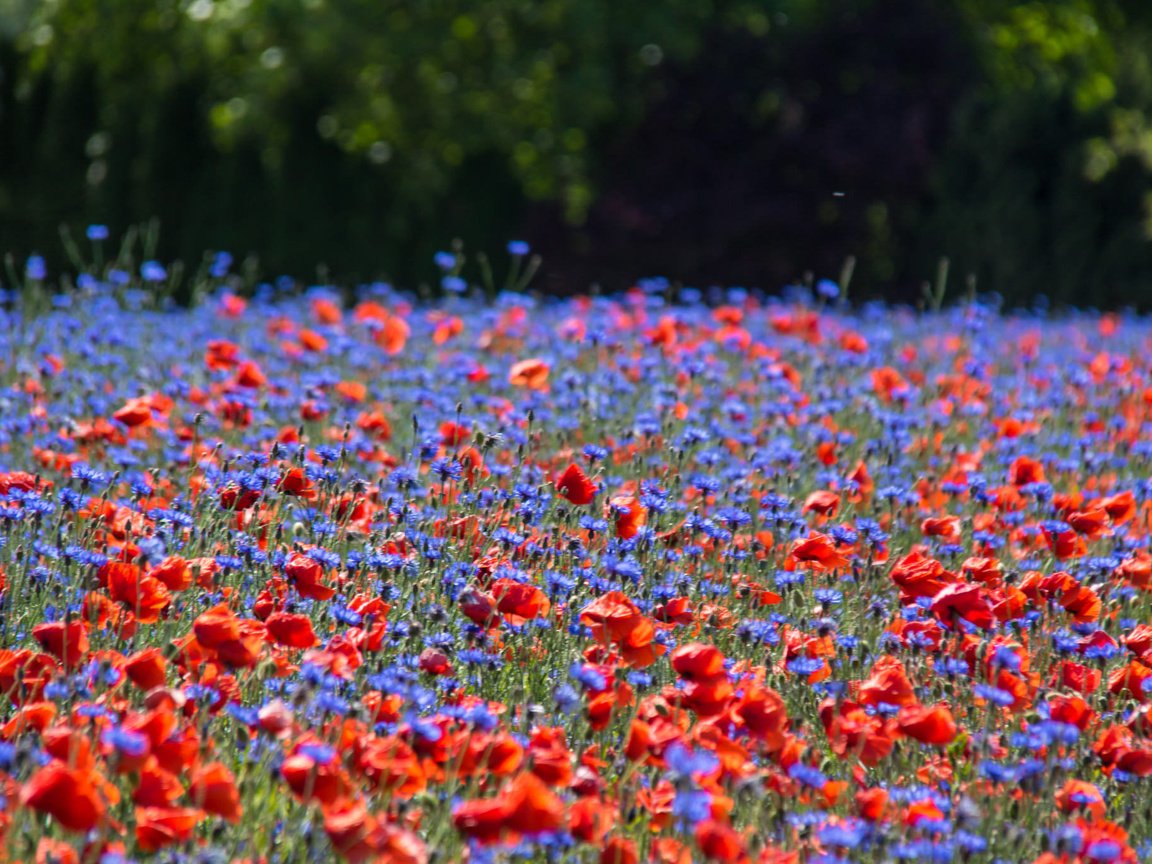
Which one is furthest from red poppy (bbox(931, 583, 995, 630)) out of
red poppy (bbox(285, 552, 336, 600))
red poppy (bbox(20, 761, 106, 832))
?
red poppy (bbox(20, 761, 106, 832))

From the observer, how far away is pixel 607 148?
16000 mm

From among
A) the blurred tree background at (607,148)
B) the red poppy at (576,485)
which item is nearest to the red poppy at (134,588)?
the red poppy at (576,485)

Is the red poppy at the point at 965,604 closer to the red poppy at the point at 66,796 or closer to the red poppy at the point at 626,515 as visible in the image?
the red poppy at the point at 626,515

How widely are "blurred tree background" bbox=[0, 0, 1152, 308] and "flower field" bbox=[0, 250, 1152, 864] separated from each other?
821 centimetres

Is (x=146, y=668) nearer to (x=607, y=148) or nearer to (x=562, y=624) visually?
(x=562, y=624)

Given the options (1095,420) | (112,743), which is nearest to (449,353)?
(1095,420)

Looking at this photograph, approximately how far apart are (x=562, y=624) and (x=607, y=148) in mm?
13292

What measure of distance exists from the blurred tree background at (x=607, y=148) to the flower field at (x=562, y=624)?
821 centimetres

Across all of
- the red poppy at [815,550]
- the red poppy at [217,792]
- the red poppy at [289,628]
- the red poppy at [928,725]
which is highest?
the red poppy at [815,550]

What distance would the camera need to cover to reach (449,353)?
253 inches

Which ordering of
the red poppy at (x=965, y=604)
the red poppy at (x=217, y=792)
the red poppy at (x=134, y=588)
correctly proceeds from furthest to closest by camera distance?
the red poppy at (x=965, y=604), the red poppy at (x=134, y=588), the red poppy at (x=217, y=792)

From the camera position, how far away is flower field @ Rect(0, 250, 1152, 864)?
2164 mm

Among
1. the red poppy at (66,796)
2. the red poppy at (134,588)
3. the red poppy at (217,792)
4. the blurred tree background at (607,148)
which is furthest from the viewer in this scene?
the blurred tree background at (607,148)

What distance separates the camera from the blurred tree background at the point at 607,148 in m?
13.4
